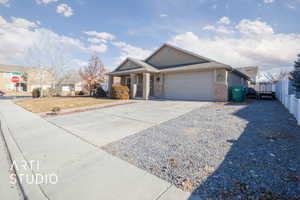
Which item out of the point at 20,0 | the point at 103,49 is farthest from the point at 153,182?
the point at 103,49

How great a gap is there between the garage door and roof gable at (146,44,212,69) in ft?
6.22

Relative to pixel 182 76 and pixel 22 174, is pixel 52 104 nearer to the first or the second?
pixel 22 174

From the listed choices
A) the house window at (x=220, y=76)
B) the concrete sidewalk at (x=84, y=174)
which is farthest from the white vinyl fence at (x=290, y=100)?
the concrete sidewalk at (x=84, y=174)

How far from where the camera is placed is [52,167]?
275cm

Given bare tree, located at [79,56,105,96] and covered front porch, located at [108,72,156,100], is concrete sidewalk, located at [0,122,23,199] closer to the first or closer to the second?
covered front porch, located at [108,72,156,100]

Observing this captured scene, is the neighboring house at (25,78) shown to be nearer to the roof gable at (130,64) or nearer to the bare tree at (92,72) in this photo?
the bare tree at (92,72)

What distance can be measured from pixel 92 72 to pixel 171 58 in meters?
17.0

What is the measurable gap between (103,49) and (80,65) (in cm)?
560

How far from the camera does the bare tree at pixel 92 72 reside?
25.8 m

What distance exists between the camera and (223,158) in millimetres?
2863

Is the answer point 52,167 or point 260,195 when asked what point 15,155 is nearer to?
point 52,167

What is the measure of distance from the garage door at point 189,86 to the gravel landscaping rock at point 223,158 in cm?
786

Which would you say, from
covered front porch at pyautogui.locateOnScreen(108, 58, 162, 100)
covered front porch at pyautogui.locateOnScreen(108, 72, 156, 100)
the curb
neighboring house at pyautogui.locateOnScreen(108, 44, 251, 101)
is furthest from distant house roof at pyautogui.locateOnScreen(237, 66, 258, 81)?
the curb

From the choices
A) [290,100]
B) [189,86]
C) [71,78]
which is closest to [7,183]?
[290,100]
